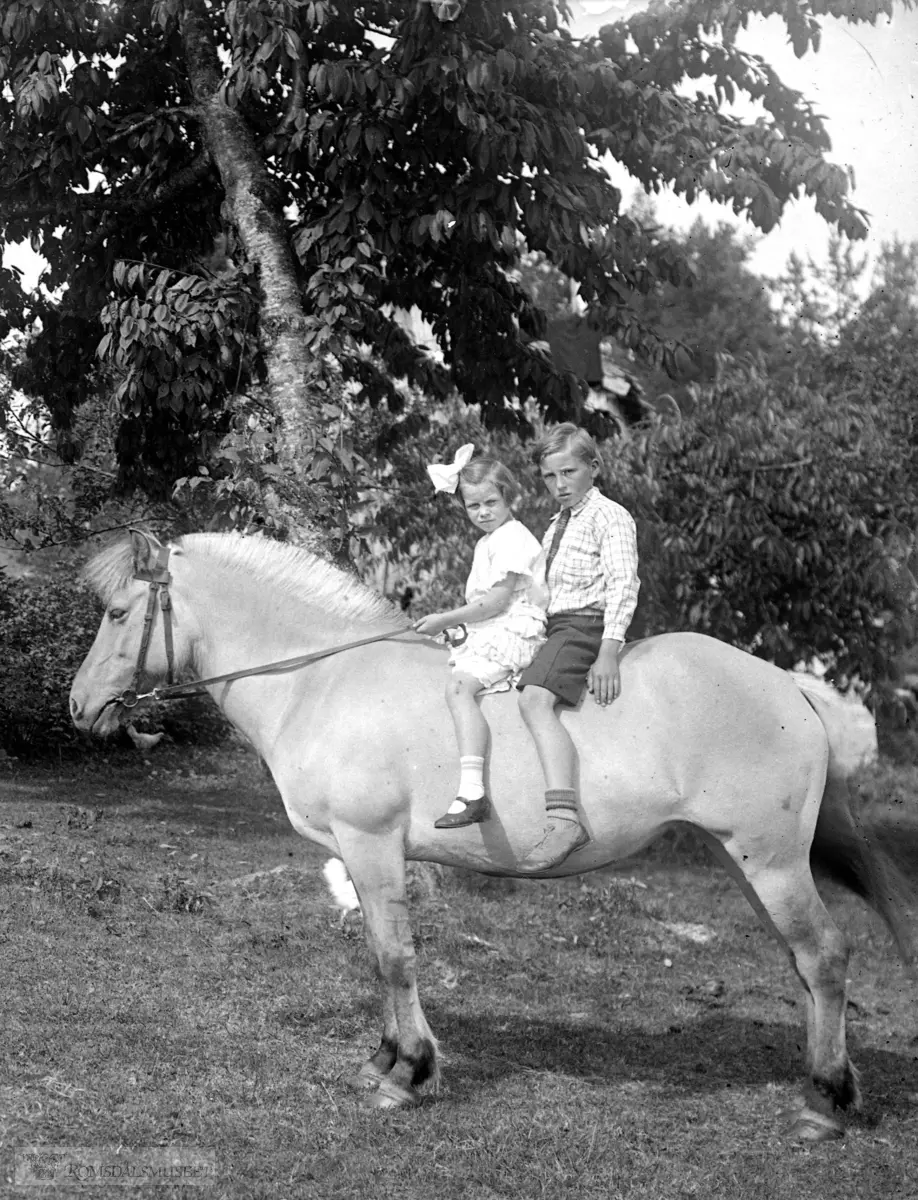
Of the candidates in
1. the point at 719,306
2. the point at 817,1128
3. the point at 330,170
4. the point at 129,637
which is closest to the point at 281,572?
the point at 129,637

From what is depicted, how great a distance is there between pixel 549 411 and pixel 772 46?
3.93m

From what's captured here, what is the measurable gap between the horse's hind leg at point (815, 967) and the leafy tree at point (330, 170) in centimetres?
481

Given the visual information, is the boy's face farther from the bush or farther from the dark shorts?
the bush

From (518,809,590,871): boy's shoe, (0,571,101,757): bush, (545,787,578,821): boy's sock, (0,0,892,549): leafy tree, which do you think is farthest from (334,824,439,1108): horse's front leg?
(0,571,101,757): bush

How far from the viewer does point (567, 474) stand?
17.3ft

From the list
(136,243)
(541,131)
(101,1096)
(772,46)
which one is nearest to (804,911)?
(101,1096)

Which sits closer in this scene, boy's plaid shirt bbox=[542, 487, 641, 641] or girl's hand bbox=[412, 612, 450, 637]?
girl's hand bbox=[412, 612, 450, 637]

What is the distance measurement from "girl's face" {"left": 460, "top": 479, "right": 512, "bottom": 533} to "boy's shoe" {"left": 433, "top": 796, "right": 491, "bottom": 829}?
124 centimetres

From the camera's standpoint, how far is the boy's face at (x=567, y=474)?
525cm

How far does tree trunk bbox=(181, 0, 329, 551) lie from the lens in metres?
9.13

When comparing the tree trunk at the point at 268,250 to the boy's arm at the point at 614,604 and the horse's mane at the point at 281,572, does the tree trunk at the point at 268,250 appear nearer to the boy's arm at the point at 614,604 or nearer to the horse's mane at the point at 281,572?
the horse's mane at the point at 281,572

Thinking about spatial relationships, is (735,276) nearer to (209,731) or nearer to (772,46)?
(209,731)

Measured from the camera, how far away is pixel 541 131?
956cm

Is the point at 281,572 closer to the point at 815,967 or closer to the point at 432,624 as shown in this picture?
the point at 432,624
